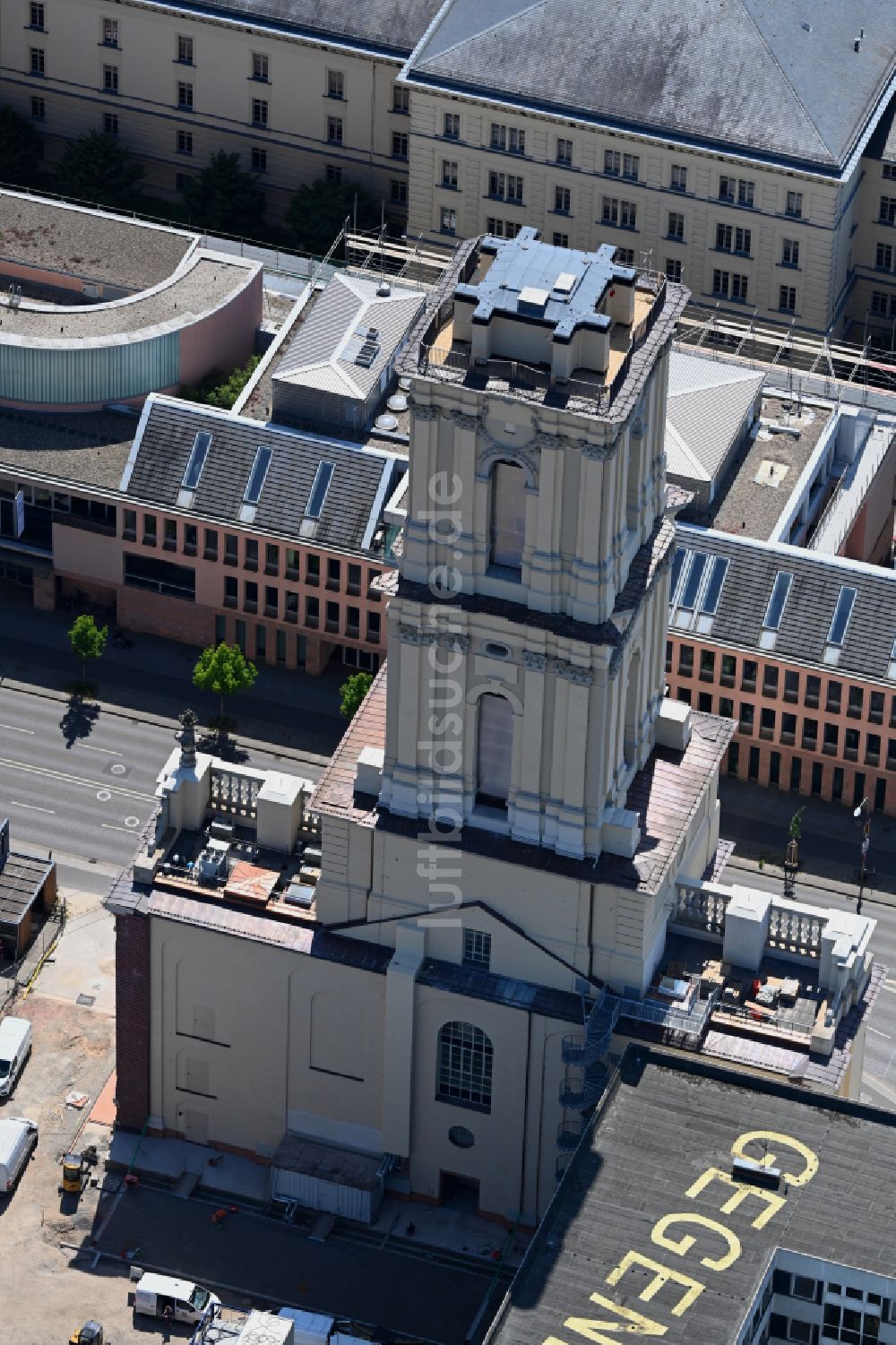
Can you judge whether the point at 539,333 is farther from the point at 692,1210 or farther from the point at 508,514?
the point at 692,1210

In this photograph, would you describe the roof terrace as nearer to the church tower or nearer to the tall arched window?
the church tower

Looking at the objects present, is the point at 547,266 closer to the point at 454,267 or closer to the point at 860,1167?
the point at 454,267

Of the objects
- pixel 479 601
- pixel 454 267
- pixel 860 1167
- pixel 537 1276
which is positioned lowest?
pixel 537 1276

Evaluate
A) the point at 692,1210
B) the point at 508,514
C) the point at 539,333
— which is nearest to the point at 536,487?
the point at 508,514

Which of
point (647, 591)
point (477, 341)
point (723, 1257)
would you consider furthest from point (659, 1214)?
point (477, 341)

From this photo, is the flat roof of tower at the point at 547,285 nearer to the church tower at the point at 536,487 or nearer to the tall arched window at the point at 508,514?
the church tower at the point at 536,487
